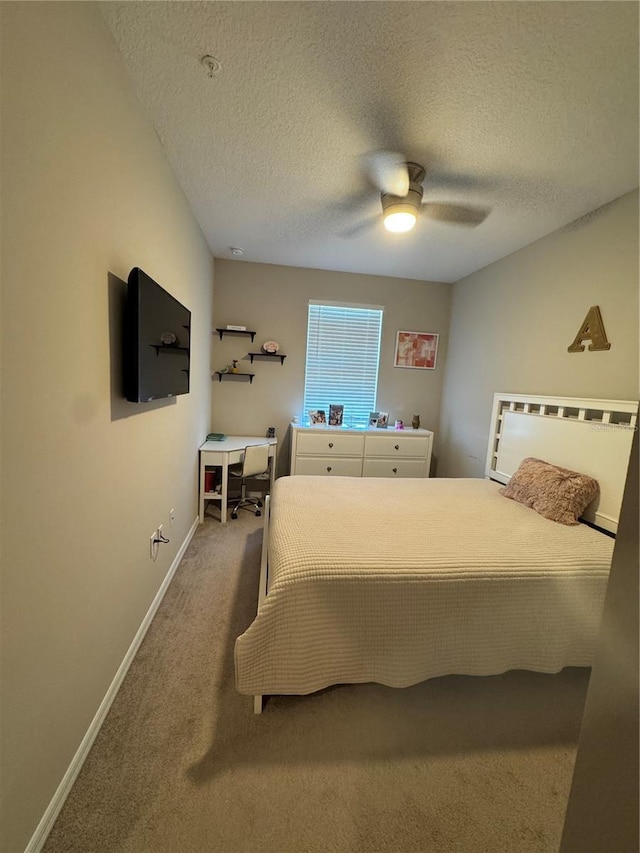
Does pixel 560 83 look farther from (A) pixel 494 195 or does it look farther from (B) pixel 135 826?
(B) pixel 135 826

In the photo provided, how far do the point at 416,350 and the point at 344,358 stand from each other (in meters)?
0.85

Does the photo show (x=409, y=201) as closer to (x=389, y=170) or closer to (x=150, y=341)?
(x=389, y=170)

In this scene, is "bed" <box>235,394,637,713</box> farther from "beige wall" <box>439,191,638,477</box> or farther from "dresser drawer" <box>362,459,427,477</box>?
"dresser drawer" <box>362,459,427,477</box>

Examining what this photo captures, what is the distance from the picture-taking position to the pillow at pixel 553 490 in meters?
1.93

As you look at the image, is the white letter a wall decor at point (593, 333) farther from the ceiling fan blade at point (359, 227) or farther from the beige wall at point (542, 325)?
the ceiling fan blade at point (359, 227)

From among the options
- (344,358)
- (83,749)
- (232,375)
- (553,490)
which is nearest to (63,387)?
(83,749)

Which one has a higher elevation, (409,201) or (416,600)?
(409,201)

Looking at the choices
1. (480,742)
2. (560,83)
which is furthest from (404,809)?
(560,83)

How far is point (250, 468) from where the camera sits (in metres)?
3.08

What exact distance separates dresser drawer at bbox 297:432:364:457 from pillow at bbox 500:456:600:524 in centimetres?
147

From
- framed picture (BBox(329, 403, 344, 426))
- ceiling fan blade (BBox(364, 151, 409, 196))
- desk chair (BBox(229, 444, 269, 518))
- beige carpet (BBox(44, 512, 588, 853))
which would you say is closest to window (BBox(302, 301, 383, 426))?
framed picture (BBox(329, 403, 344, 426))

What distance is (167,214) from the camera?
190cm

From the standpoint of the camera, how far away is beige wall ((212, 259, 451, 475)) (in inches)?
140

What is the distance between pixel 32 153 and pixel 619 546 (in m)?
1.51
